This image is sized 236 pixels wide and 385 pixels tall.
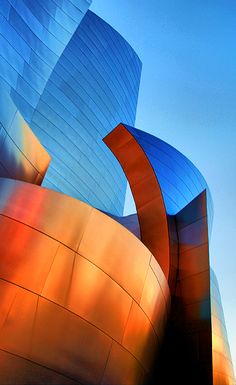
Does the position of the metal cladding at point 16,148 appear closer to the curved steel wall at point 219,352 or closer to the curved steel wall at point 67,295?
the curved steel wall at point 67,295

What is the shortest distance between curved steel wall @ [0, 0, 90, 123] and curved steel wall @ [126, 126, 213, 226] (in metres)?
4.69

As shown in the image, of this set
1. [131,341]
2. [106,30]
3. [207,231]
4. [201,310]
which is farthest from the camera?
[106,30]

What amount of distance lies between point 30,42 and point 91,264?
37.2ft

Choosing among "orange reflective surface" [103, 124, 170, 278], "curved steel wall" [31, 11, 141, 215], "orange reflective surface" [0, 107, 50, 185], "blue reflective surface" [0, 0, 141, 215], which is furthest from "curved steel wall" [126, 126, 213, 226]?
"curved steel wall" [31, 11, 141, 215]

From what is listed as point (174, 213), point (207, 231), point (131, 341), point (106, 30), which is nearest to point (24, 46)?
point (174, 213)

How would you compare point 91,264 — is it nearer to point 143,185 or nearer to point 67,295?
point 67,295

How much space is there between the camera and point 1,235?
6871 mm

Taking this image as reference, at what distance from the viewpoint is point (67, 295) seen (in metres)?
7.01

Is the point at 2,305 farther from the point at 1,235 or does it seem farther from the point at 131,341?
the point at 131,341

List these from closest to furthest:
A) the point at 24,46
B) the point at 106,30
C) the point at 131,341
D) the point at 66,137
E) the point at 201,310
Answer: the point at 131,341
the point at 201,310
the point at 24,46
the point at 66,137
the point at 106,30

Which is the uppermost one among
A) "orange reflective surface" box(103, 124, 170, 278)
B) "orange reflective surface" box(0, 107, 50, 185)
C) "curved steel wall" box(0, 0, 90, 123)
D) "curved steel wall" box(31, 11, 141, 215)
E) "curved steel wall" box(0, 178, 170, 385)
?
"curved steel wall" box(31, 11, 141, 215)

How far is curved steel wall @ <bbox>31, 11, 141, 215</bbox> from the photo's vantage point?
24469 millimetres

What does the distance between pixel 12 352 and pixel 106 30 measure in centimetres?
3449

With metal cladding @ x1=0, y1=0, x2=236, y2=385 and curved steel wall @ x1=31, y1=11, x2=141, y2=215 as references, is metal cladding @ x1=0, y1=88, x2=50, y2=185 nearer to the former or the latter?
metal cladding @ x1=0, y1=0, x2=236, y2=385
